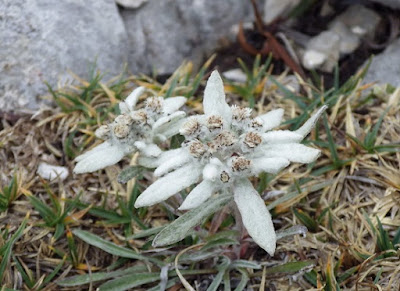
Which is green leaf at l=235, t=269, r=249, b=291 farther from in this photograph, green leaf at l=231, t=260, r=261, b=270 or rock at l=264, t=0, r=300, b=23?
rock at l=264, t=0, r=300, b=23

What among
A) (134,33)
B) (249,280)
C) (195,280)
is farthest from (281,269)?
(134,33)

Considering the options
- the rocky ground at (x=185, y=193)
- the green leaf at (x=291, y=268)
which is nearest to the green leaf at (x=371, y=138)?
the rocky ground at (x=185, y=193)

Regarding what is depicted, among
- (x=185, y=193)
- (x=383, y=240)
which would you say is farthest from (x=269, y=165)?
(x=383, y=240)

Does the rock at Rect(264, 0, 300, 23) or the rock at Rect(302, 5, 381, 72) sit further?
the rock at Rect(264, 0, 300, 23)

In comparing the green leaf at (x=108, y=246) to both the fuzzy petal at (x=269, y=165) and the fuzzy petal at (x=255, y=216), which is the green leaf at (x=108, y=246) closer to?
the fuzzy petal at (x=255, y=216)

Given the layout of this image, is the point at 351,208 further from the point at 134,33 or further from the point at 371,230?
the point at 134,33

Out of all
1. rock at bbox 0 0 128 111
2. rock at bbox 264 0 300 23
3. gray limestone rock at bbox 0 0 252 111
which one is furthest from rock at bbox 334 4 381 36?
rock at bbox 0 0 128 111

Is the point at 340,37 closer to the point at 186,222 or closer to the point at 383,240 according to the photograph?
the point at 383,240
